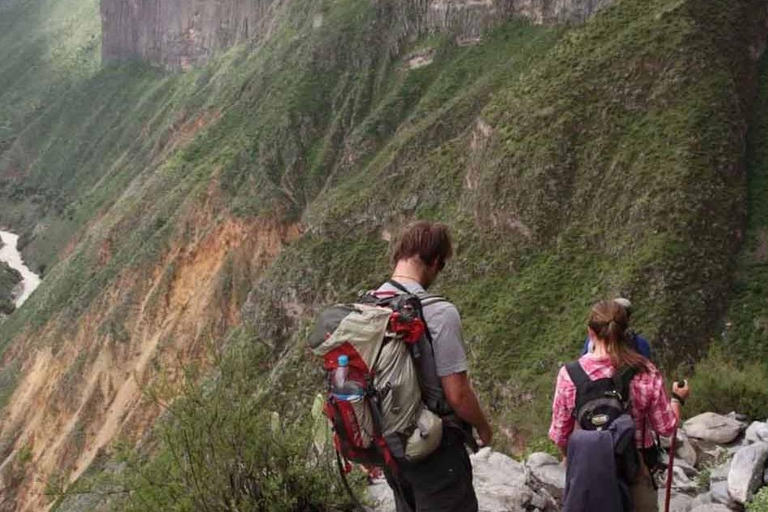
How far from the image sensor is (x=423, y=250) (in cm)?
573

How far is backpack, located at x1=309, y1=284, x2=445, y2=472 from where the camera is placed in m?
5.40

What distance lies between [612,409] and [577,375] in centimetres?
34

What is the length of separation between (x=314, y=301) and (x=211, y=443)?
31171mm

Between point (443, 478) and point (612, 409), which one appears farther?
point (612, 409)

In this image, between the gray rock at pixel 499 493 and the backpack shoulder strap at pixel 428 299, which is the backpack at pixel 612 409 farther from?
the gray rock at pixel 499 493

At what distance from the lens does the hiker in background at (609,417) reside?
5891mm

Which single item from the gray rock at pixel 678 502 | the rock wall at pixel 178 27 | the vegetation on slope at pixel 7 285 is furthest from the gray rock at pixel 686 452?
the vegetation on slope at pixel 7 285

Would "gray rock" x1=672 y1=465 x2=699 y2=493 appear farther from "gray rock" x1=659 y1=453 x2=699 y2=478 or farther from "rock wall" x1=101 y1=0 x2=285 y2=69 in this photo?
"rock wall" x1=101 y1=0 x2=285 y2=69

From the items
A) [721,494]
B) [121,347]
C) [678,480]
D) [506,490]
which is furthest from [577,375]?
[121,347]

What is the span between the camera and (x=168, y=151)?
3172 inches

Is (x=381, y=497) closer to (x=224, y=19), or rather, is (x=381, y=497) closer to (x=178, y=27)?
(x=224, y=19)

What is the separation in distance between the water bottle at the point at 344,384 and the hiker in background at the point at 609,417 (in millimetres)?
1631

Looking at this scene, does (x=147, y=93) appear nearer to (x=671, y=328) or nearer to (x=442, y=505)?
(x=671, y=328)

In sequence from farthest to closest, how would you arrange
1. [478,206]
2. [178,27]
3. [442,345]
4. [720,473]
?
1. [178,27]
2. [478,206]
3. [720,473]
4. [442,345]
